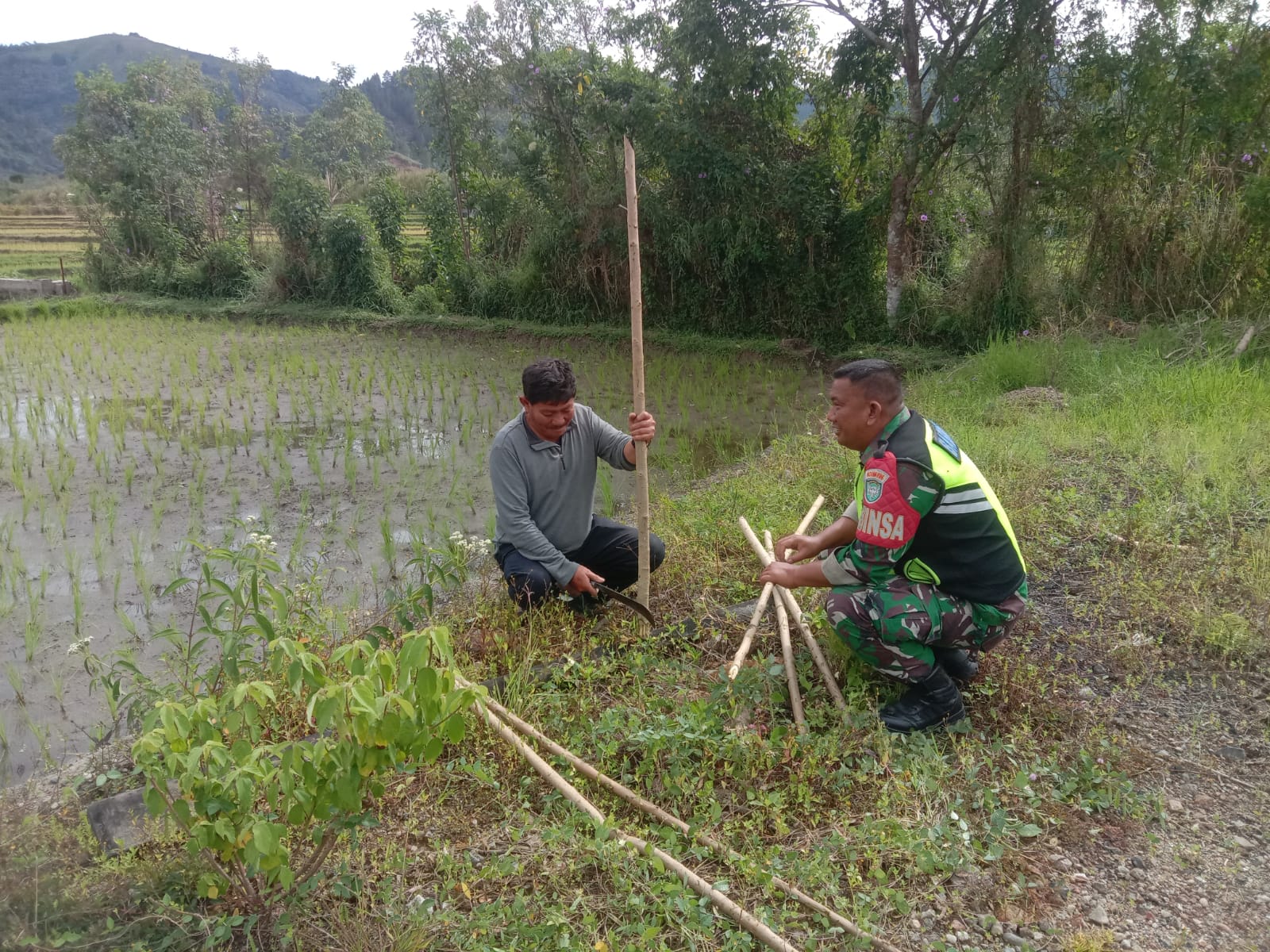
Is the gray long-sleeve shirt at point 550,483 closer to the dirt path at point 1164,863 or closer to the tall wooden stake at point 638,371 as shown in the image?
the tall wooden stake at point 638,371

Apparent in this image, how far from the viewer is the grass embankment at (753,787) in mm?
1791

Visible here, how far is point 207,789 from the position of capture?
4.95 ft

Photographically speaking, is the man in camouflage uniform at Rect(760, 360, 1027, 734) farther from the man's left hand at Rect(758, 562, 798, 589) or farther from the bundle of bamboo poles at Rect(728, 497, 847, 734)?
the bundle of bamboo poles at Rect(728, 497, 847, 734)

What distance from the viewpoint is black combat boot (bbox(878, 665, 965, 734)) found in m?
2.40

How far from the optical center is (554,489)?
3.28 metres

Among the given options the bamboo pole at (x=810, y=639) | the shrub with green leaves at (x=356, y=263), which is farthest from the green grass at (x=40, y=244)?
the bamboo pole at (x=810, y=639)

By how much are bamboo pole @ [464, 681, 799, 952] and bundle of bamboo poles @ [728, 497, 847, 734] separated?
2.09 feet

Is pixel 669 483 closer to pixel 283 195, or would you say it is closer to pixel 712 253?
pixel 712 253

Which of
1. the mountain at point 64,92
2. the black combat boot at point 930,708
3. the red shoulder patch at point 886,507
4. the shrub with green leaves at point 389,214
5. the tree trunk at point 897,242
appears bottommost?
the black combat boot at point 930,708

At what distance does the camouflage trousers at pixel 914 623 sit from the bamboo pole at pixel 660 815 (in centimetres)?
76

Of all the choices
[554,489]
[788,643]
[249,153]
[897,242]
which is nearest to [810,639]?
[788,643]

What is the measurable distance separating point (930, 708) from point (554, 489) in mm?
1647

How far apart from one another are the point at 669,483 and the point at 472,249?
10.2 meters

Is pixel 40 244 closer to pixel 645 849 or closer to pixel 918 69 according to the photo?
pixel 918 69
